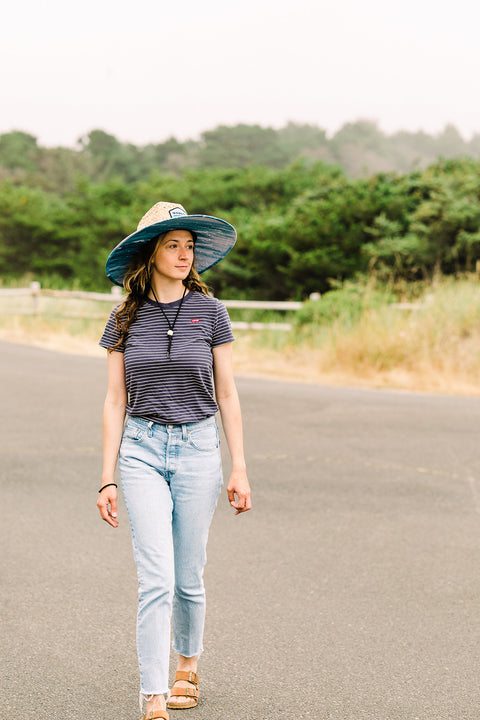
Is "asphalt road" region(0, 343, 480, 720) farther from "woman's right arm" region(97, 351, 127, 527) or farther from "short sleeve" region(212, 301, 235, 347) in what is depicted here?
"short sleeve" region(212, 301, 235, 347)

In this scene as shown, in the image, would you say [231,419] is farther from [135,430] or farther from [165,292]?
[165,292]

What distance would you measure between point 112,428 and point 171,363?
0.35 m

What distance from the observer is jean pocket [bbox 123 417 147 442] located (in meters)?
3.35

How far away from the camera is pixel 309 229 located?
23.4 metres

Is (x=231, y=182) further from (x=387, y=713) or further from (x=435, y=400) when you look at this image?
(x=387, y=713)

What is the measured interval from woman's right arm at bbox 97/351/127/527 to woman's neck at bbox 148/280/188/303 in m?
0.27

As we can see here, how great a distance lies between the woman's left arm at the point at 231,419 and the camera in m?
3.46

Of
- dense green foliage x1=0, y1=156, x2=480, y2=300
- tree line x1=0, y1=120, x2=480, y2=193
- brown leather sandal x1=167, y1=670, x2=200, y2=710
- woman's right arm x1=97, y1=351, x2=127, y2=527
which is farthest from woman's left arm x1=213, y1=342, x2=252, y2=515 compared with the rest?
tree line x1=0, y1=120, x2=480, y2=193

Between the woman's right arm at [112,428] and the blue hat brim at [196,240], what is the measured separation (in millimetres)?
404

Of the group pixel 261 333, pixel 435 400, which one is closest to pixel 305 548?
pixel 435 400

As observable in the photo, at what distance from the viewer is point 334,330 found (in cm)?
1513

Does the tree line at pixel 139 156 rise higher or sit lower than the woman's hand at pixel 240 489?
higher

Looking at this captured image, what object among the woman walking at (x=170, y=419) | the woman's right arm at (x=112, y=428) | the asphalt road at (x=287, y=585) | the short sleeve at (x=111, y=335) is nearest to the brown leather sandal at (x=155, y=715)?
the woman walking at (x=170, y=419)

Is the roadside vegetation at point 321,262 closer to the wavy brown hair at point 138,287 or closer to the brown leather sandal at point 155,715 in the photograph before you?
the wavy brown hair at point 138,287
